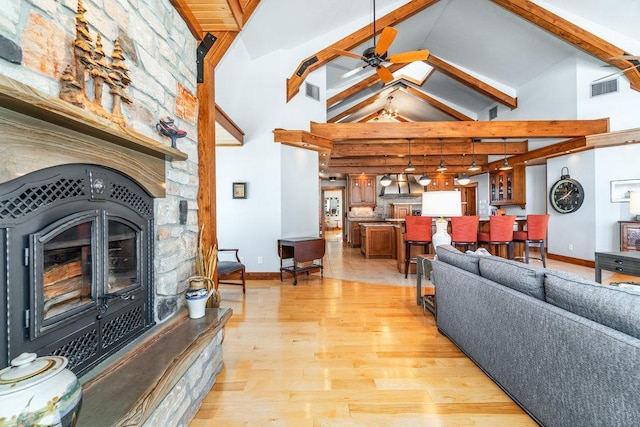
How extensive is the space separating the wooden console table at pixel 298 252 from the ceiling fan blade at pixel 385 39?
2.93 m

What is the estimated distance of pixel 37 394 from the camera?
2.21 feet

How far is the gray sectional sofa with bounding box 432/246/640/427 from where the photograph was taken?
1066 millimetres

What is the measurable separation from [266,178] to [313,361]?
3.15m

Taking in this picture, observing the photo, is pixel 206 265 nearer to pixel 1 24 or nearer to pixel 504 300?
pixel 1 24

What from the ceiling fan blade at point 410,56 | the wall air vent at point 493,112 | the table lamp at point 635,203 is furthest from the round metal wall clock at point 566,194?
the ceiling fan blade at point 410,56

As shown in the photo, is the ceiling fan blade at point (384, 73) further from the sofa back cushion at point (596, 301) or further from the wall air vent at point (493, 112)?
Result: the wall air vent at point (493, 112)

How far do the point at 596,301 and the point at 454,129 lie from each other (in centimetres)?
483

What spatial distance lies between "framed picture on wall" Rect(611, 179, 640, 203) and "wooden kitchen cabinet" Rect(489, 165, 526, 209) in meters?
2.09

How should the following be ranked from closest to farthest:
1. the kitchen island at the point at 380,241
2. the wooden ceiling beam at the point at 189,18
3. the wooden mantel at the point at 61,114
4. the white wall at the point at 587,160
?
1. the wooden mantel at the point at 61,114
2. the wooden ceiling beam at the point at 189,18
3. the white wall at the point at 587,160
4. the kitchen island at the point at 380,241

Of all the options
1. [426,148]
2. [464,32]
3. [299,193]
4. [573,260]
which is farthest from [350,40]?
[573,260]

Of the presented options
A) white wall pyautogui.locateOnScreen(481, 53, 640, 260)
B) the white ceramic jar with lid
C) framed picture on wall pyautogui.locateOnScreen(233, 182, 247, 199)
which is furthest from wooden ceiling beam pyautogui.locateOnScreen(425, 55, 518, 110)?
the white ceramic jar with lid

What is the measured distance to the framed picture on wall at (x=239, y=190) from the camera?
15.1 feet

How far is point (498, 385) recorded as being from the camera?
1.77 metres

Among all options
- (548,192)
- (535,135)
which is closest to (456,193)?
(535,135)
